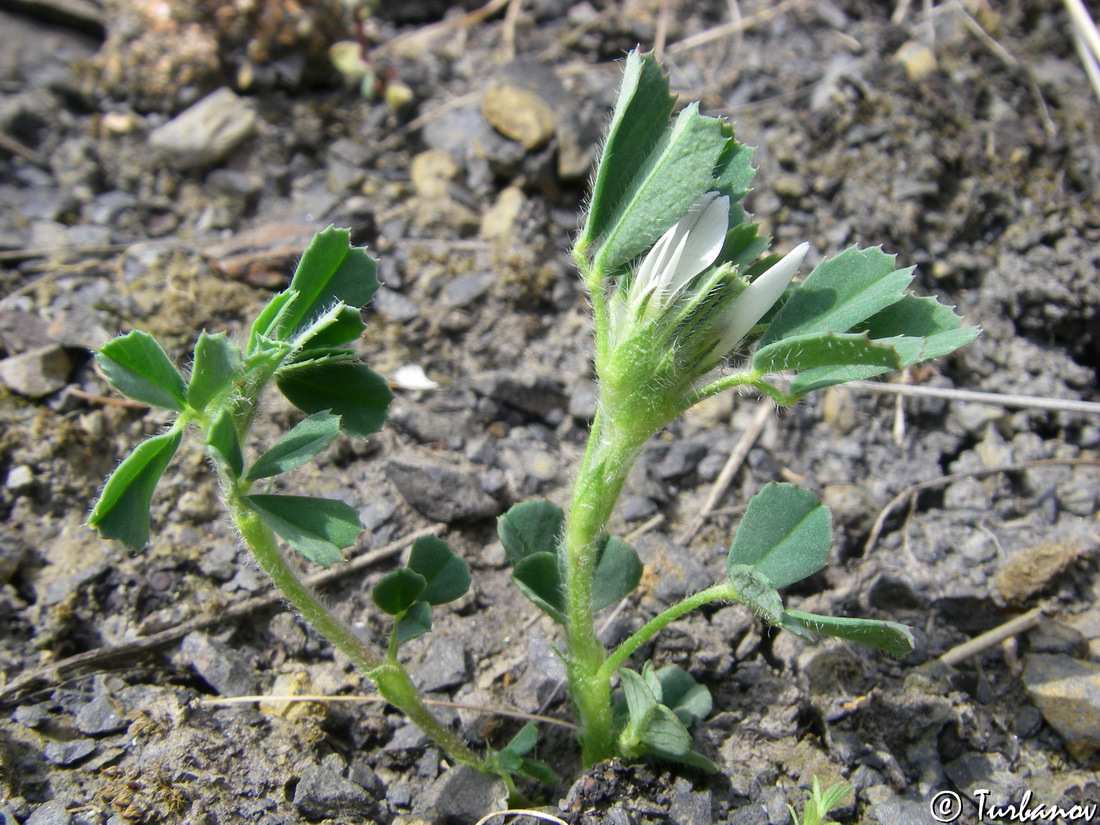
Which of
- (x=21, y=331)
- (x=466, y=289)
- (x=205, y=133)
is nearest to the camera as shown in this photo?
(x=21, y=331)

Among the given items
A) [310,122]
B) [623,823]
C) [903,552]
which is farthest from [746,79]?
[623,823]

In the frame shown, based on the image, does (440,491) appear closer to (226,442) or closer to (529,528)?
(529,528)

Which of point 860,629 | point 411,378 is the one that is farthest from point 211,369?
point 411,378

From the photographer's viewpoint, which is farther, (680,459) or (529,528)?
(680,459)

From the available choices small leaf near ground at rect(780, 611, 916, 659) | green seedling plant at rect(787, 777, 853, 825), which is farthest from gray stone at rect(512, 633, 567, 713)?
small leaf near ground at rect(780, 611, 916, 659)

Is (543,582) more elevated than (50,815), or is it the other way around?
(543,582)

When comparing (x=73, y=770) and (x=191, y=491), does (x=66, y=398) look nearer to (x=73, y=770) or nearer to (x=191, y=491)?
(x=191, y=491)

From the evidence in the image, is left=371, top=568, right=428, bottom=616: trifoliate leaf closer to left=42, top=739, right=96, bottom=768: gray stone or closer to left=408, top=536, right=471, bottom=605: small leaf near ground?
left=408, top=536, right=471, bottom=605: small leaf near ground

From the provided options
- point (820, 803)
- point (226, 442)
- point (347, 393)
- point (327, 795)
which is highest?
point (226, 442)
